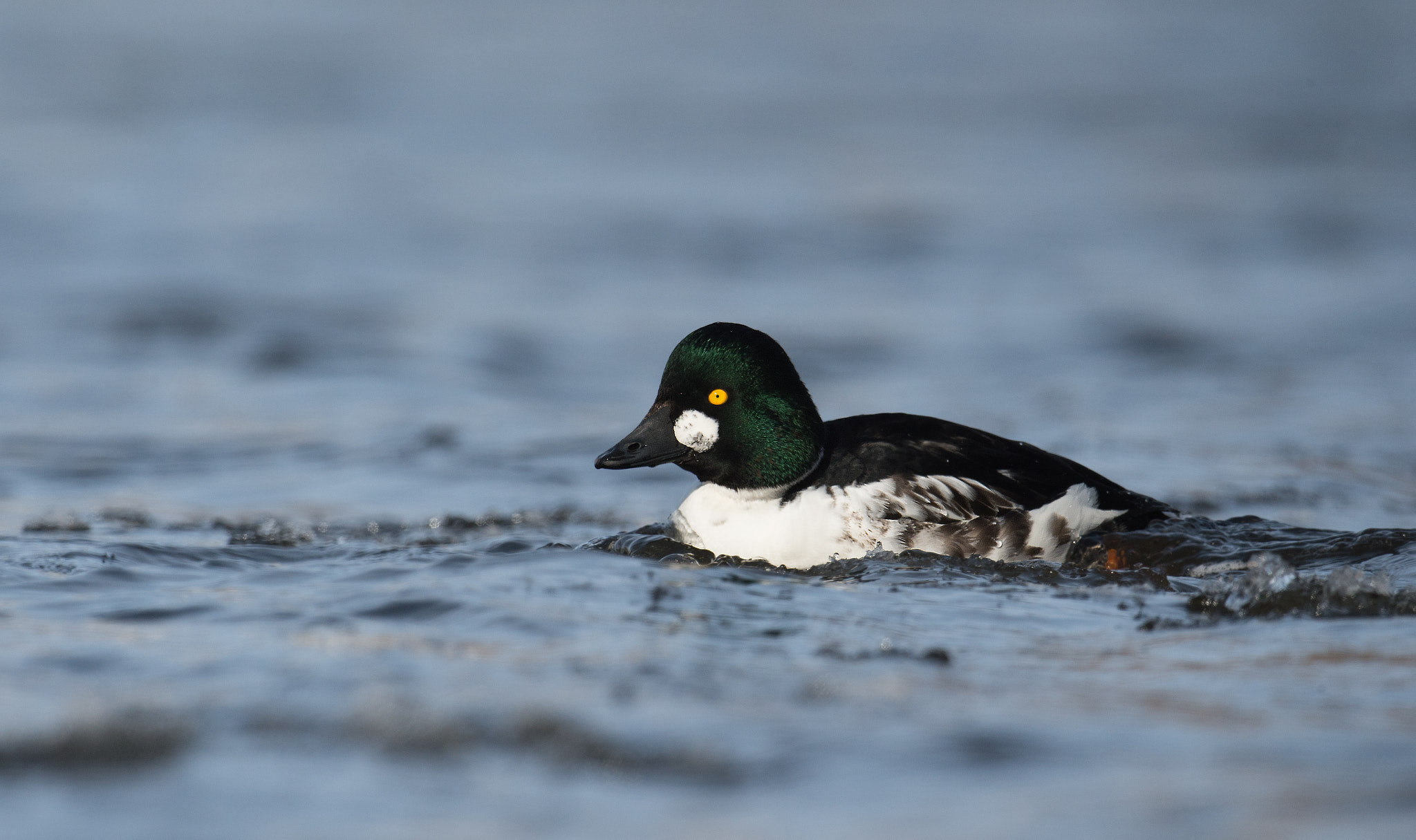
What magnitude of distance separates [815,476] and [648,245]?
9441 mm

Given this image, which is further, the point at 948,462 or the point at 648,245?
the point at 648,245

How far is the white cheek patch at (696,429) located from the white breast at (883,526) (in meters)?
0.32

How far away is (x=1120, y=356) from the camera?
1209cm

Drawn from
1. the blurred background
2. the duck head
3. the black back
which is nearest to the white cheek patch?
the duck head

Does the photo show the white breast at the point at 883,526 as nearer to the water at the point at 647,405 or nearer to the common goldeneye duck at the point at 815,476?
the common goldeneye duck at the point at 815,476

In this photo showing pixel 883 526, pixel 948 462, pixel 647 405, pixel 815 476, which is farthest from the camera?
pixel 647 405

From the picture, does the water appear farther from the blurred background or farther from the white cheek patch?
the white cheek patch

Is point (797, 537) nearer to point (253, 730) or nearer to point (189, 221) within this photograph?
point (253, 730)

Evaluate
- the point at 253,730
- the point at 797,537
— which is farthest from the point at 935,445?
the point at 253,730

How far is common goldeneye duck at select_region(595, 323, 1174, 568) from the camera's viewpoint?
→ 6.21 metres

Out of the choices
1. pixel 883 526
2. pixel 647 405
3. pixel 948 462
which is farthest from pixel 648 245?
pixel 883 526

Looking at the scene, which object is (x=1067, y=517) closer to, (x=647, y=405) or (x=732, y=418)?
(x=732, y=418)

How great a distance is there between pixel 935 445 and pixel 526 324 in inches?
274

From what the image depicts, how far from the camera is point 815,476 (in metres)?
6.44
